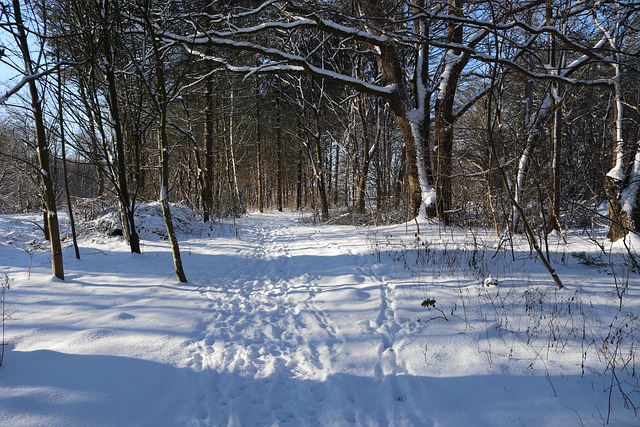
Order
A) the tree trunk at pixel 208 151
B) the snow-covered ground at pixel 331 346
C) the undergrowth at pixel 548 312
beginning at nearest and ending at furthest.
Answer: the snow-covered ground at pixel 331 346
the undergrowth at pixel 548 312
the tree trunk at pixel 208 151

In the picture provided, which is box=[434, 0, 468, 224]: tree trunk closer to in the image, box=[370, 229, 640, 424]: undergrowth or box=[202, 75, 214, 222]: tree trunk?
box=[370, 229, 640, 424]: undergrowth

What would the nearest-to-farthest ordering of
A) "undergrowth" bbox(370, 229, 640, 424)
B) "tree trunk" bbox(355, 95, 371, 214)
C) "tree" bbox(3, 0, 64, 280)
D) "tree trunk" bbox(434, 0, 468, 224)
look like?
1. "undergrowth" bbox(370, 229, 640, 424)
2. "tree" bbox(3, 0, 64, 280)
3. "tree trunk" bbox(434, 0, 468, 224)
4. "tree trunk" bbox(355, 95, 371, 214)

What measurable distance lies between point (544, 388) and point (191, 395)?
275cm

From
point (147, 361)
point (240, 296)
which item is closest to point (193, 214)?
point (240, 296)

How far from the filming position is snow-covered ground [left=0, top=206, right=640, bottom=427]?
2.27m

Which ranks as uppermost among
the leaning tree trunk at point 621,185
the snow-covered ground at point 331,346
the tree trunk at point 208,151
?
the tree trunk at point 208,151

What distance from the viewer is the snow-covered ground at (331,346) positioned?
227cm

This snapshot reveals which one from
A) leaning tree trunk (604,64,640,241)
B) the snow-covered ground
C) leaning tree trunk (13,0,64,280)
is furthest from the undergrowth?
leaning tree trunk (13,0,64,280)

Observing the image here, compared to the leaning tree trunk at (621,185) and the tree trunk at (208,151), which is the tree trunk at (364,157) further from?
the leaning tree trunk at (621,185)

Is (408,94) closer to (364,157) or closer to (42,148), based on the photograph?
(364,157)

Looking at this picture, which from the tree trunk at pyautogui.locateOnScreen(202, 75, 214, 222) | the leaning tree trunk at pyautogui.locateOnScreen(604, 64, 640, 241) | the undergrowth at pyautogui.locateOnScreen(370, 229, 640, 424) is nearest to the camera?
the undergrowth at pyautogui.locateOnScreen(370, 229, 640, 424)

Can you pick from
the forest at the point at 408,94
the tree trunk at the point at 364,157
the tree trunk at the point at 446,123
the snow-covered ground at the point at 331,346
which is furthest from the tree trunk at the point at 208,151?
the tree trunk at the point at 446,123

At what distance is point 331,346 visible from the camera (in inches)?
131

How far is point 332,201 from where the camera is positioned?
74.4ft
